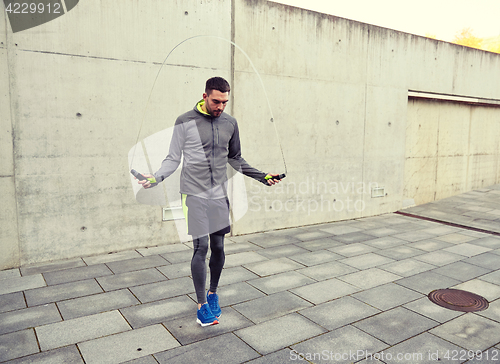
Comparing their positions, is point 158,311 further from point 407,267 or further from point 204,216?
point 407,267

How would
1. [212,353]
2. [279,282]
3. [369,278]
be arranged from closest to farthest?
[212,353]
[279,282]
[369,278]

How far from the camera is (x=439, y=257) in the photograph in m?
5.75

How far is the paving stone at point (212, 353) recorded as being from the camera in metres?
3.05

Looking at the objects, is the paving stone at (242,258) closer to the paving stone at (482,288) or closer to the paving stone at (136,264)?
the paving stone at (136,264)

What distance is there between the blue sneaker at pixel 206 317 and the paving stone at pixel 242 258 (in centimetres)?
165

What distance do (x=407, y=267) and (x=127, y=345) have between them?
146 inches

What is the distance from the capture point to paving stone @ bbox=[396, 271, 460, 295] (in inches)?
181

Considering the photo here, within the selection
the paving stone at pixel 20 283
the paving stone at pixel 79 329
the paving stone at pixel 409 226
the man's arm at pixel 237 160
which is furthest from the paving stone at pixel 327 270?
the paving stone at pixel 20 283

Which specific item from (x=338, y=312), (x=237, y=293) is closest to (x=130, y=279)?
(x=237, y=293)

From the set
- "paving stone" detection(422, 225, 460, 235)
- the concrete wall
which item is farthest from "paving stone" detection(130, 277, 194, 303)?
"paving stone" detection(422, 225, 460, 235)

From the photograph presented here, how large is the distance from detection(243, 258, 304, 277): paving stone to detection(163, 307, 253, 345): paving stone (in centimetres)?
121

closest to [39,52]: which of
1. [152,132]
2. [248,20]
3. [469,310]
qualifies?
[152,132]

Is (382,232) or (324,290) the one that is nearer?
(324,290)

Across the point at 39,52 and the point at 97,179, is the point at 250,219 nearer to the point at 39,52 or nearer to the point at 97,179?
the point at 97,179
